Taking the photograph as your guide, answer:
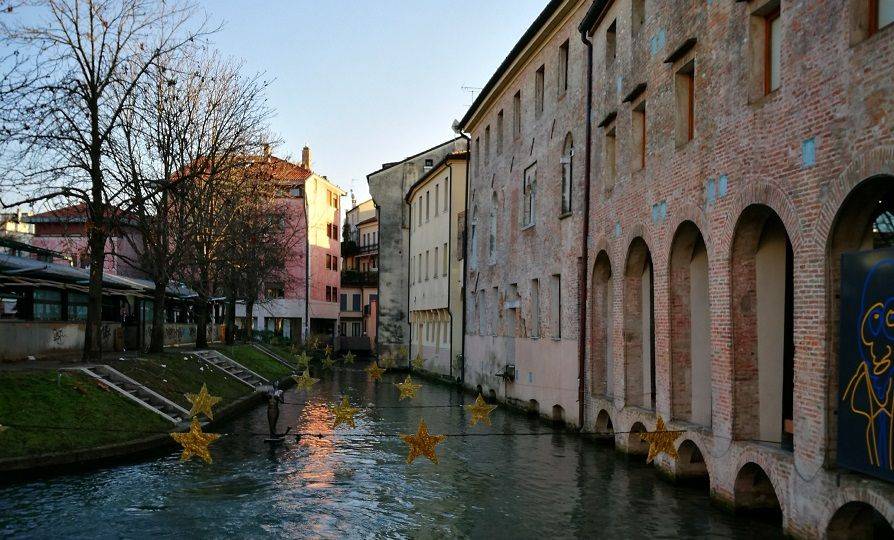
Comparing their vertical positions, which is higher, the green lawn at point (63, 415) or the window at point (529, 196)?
the window at point (529, 196)

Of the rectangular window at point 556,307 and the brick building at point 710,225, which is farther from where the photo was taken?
the rectangular window at point 556,307

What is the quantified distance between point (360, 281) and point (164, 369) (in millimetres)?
62731

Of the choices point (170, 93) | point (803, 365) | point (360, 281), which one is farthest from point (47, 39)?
point (360, 281)

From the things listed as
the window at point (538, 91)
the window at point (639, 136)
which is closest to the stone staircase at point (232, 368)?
the window at point (538, 91)

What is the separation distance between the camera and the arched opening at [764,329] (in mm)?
13039

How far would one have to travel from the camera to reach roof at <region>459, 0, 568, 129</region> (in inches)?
957

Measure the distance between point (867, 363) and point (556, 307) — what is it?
15116 millimetres

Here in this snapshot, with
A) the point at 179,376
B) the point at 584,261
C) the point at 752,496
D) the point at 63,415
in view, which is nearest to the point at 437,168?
the point at 179,376

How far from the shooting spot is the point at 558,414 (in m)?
23.7

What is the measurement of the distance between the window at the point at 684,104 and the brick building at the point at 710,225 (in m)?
0.04

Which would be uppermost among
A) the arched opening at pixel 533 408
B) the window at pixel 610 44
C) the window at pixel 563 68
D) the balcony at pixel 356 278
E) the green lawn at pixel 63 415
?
the window at pixel 563 68

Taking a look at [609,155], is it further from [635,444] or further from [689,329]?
[635,444]

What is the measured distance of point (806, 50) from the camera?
10.7 meters

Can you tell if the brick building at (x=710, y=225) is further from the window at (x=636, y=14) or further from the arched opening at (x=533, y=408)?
the arched opening at (x=533, y=408)
